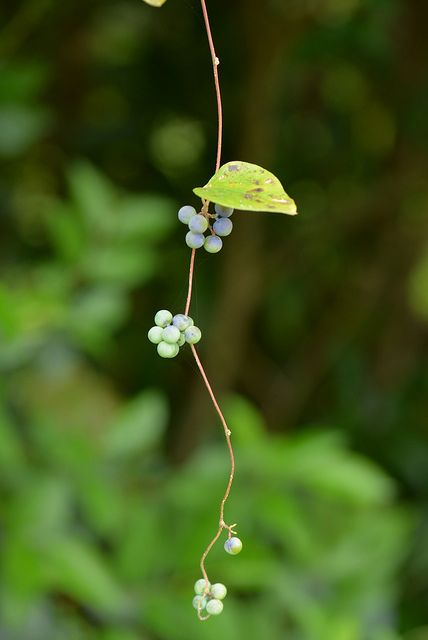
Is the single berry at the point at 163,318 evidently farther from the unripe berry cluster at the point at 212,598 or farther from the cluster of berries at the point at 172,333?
the unripe berry cluster at the point at 212,598

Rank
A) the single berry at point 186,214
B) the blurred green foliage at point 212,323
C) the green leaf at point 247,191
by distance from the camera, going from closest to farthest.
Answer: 1. the green leaf at point 247,191
2. the single berry at point 186,214
3. the blurred green foliage at point 212,323

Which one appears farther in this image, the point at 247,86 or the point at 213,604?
the point at 247,86

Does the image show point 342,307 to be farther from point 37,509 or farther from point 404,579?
point 37,509

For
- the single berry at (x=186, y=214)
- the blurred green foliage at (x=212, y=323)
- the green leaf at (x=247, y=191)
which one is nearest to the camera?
the green leaf at (x=247, y=191)

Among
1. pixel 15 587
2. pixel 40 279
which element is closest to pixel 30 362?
pixel 40 279

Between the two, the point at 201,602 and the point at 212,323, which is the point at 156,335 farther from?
the point at 212,323

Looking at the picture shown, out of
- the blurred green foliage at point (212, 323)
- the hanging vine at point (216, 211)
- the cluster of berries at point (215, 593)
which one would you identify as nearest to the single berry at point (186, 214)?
the hanging vine at point (216, 211)

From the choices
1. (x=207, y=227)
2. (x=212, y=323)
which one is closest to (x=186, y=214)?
(x=207, y=227)
